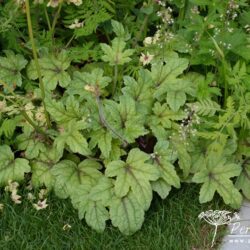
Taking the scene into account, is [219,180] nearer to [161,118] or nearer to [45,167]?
[161,118]

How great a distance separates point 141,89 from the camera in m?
3.20

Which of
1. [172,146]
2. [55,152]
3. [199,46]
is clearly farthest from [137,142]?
[199,46]

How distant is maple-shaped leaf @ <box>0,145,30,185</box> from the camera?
120 inches

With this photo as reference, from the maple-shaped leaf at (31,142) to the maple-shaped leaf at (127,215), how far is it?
509mm

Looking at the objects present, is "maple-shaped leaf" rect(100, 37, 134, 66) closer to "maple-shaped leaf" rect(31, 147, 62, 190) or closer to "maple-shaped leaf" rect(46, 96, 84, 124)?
"maple-shaped leaf" rect(46, 96, 84, 124)

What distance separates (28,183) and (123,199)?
55cm

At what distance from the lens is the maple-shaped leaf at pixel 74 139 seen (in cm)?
295

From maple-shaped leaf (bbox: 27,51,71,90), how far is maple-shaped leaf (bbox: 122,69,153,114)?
1.10 ft

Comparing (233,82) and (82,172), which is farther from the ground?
(233,82)

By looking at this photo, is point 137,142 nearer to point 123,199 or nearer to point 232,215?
point 123,199

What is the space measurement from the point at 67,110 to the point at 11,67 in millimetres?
492

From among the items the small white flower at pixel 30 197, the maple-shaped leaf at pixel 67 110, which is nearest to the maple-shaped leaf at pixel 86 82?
the maple-shaped leaf at pixel 67 110

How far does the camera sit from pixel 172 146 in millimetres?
3047

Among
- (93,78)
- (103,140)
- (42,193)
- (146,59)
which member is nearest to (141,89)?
(146,59)
